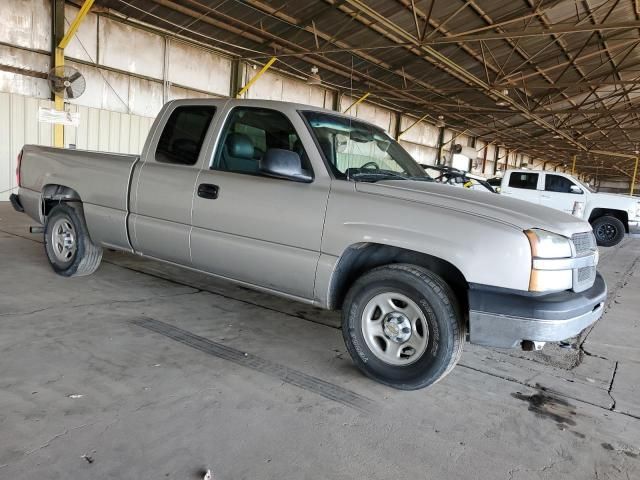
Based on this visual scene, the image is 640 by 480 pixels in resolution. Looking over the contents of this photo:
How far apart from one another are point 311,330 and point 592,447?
2174mm

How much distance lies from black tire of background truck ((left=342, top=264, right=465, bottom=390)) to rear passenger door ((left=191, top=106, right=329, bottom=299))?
1.20ft

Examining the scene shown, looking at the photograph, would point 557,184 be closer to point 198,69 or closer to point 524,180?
point 524,180

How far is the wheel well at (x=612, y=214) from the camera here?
488 inches

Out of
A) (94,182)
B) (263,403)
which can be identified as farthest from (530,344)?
(94,182)

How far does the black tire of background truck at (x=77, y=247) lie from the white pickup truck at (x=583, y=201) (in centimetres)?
1111

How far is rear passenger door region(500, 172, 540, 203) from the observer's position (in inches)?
521

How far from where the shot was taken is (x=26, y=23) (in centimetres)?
1062

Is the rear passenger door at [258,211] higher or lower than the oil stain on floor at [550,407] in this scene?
higher

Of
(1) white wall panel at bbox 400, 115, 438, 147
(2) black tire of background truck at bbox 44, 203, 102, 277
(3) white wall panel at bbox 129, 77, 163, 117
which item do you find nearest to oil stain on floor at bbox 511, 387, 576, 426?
(2) black tire of background truck at bbox 44, 203, 102, 277

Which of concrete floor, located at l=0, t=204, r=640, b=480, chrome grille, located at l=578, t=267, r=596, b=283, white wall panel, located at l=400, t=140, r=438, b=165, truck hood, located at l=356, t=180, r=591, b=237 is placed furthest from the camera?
white wall panel, located at l=400, t=140, r=438, b=165

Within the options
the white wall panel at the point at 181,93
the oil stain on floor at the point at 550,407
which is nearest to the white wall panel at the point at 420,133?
the white wall panel at the point at 181,93

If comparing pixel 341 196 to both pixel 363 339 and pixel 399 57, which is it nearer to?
pixel 363 339

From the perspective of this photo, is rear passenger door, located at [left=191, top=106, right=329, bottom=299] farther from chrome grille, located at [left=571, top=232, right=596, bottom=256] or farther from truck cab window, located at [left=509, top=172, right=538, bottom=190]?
truck cab window, located at [left=509, top=172, right=538, bottom=190]

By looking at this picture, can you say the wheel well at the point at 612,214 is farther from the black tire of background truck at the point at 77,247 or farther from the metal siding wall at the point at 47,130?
the metal siding wall at the point at 47,130
